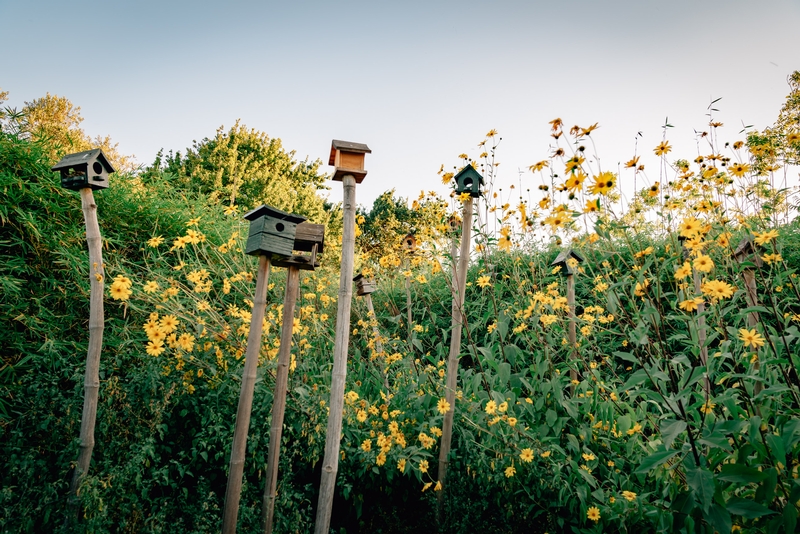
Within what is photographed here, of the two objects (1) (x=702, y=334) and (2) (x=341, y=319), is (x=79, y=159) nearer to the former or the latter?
(2) (x=341, y=319)

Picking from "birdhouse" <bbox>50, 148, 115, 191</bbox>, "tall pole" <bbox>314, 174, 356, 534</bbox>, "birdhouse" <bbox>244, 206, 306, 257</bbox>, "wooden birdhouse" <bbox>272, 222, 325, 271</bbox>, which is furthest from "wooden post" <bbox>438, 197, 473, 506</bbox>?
→ "birdhouse" <bbox>50, 148, 115, 191</bbox>

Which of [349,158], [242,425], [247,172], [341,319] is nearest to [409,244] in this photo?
[349,158]

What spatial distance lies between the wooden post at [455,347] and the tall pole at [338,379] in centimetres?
57

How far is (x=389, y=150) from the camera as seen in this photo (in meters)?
3.00

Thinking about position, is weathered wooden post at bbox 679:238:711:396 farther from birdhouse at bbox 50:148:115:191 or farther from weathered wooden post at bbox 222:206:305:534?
birdhouse at bbox 50:148:115:191

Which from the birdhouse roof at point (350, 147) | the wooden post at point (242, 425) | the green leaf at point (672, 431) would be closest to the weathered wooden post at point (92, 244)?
the wooden post at point (242, 425)


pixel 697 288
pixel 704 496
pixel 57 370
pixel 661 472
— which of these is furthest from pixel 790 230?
pixel 57 370

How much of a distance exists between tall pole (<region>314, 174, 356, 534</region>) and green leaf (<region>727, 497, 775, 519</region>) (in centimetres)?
151

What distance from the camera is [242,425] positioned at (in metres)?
1.93

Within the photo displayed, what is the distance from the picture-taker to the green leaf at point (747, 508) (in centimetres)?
124

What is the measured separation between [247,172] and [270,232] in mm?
10648

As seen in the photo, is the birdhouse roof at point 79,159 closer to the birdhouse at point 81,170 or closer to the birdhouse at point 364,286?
the birdhouse at point 81,170

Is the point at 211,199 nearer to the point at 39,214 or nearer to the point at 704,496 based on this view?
the point at 39,214

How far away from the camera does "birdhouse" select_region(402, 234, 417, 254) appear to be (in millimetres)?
3635
